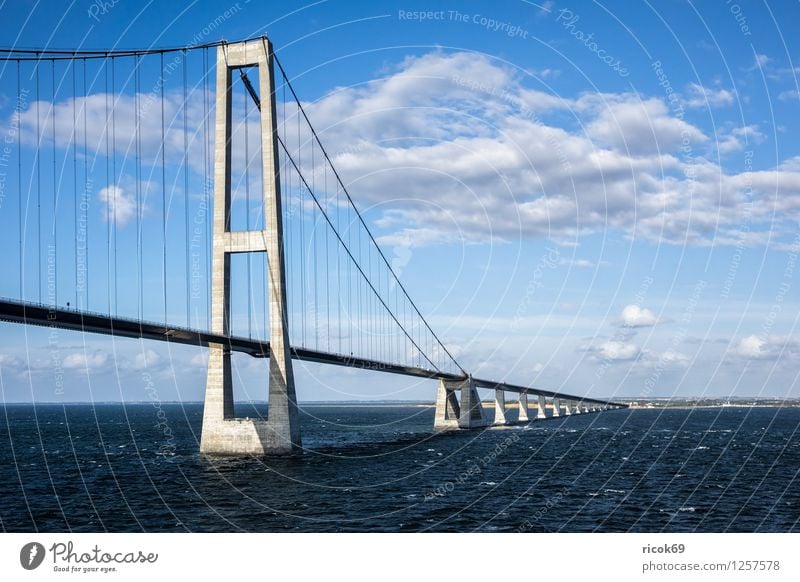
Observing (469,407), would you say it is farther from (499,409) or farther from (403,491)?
(403,491)

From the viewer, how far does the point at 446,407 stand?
13762 centimetres

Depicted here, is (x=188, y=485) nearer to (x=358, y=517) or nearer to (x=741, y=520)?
(x=358, y=517)

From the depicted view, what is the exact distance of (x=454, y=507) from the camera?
135 ft

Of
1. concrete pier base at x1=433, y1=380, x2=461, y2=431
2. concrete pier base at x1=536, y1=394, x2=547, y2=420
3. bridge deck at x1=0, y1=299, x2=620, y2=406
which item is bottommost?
concrete pier base at x1=536, y1=394, x2=547, y2=420

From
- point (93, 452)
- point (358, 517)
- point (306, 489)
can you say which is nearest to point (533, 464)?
point (306, 489)

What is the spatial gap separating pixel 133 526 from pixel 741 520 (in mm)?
27208

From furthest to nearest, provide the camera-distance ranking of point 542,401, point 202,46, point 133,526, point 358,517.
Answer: point 542,401 → point 202,46 → point 358,517 → point 133,526

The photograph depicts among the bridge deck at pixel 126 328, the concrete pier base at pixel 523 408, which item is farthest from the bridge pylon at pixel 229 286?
the concrete pier base at pixel 523 408

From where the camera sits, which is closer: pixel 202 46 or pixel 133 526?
pixel 133 526

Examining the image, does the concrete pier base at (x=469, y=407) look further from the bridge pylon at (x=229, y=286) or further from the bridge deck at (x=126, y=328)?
the bridge pylon at (x=229, y=286)
